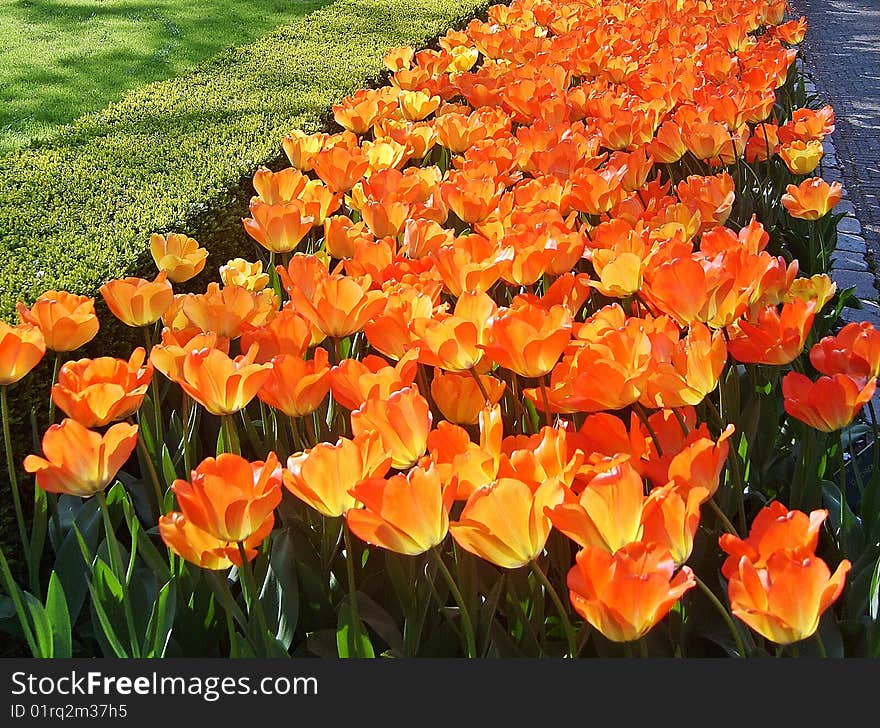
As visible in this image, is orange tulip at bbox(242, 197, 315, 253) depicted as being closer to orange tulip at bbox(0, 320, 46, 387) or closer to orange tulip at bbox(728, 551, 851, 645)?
orange tulip at bbox(0, 320, 46, 387)

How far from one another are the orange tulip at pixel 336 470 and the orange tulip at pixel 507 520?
15 centimetres

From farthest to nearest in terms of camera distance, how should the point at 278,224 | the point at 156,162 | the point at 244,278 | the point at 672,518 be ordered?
the point at 156,162 < the point at 278,224 < the point at 244,278 < the point at 672,518

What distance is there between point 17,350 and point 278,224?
0.77m

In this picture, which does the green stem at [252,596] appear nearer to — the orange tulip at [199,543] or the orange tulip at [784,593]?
the orange tulip at [199,543]

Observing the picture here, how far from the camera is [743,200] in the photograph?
11.0ft

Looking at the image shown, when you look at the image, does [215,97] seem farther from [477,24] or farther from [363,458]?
[363,458]

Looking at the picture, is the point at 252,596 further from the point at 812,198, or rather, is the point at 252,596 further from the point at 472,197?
the point at 812,198

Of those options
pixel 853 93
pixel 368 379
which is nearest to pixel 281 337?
pixel 368 379

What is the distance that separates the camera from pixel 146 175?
142 inches

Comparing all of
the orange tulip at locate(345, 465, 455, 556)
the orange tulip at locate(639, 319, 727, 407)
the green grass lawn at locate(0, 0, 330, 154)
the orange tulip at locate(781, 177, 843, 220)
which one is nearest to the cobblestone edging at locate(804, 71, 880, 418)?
the orange tulip at locate(781, 177, 843, 220)

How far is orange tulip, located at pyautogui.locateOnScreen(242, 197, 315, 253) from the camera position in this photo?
2170 millimetres

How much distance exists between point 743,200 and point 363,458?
248cm

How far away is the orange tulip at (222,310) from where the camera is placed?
173 cm

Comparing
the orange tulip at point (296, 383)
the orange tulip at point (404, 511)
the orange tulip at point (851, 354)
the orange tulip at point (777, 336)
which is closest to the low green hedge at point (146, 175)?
the orange tulip at point (296, 383)
